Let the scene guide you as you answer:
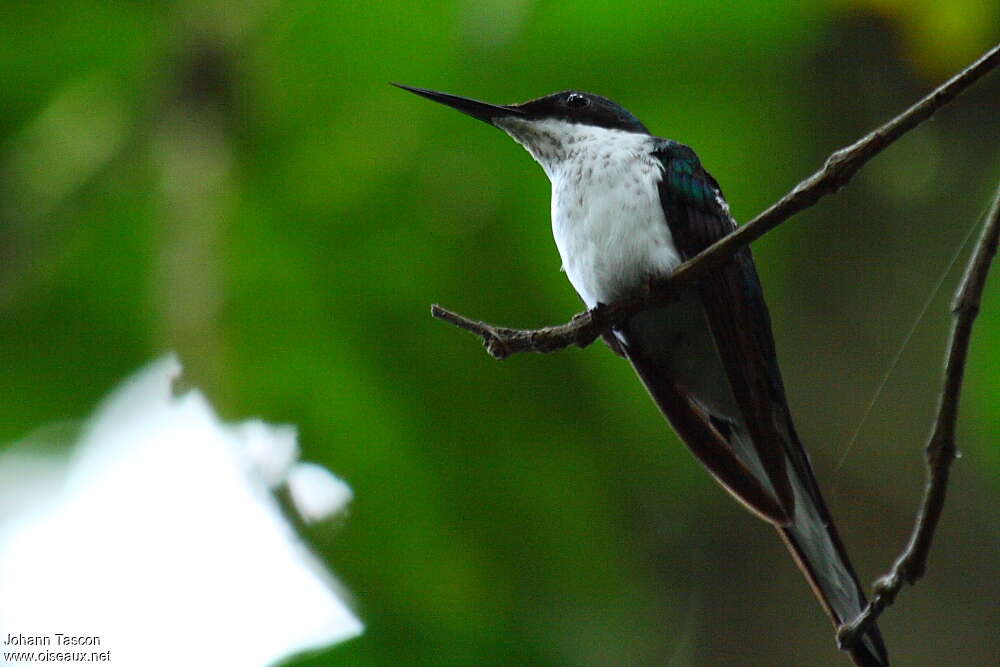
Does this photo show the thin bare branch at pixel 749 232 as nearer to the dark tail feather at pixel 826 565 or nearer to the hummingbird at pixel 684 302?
the hummingbird at pixel 684 302

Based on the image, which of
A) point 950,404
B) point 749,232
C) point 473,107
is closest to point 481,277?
point 473,107

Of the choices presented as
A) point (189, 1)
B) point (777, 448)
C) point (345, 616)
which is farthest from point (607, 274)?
point (189, 1)

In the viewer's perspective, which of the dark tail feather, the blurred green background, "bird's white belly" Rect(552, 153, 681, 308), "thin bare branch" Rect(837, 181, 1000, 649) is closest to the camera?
"thin bare branch" Rect(837, 181, 1000, 649)

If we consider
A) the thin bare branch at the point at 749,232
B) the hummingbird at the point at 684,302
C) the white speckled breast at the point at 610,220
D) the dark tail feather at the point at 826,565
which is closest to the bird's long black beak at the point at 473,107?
the hummingbird at the point at 684,302

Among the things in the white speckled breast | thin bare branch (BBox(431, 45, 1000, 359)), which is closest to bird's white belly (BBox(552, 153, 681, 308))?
the white speckled breast

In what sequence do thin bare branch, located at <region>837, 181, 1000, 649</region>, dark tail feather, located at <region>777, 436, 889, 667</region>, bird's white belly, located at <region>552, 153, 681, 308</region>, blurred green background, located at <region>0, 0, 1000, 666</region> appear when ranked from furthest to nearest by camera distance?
blurred green background, located at <region>0, 0, 1000, 666</region> → bird's white belly, located at <region>552, 153, 681, 308</region> → dark tail feather, located at <region>777, 436, 889, 667</region> → thin bare branch, located at <region>837, 181, 1000, 649</region>

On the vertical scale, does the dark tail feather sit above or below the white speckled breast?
below

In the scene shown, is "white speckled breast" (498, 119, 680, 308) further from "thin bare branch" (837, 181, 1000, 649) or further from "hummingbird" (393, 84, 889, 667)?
"thin bare branch" (837, 181, 1000, 649)
